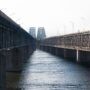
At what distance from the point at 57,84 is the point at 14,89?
6.15 meters

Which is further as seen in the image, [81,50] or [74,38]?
[74,38]

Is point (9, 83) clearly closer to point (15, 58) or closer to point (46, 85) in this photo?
point (46, 85)

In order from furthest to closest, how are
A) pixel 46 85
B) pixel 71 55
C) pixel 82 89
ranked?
1. pixel 71 55
2. pixel 46 85
3. pixel 82 89

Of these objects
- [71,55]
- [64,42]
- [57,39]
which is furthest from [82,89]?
[57,39]

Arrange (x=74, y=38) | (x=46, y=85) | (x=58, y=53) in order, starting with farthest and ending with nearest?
(x=58, y=53)
(x=74, y=38)
(x=46, y=85)

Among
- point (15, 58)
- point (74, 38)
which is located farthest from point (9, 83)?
point (74, 38)

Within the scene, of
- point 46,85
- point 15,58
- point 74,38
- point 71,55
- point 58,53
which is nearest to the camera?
point 46,85

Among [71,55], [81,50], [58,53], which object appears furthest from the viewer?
[58,53]

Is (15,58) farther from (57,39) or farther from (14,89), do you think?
(57,39)

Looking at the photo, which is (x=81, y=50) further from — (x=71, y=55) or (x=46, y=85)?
(x=46, y=85)

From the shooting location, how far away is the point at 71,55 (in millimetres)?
120250

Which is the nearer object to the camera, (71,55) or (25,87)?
(25,87)

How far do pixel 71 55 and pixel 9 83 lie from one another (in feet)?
253

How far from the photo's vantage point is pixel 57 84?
142 ft
